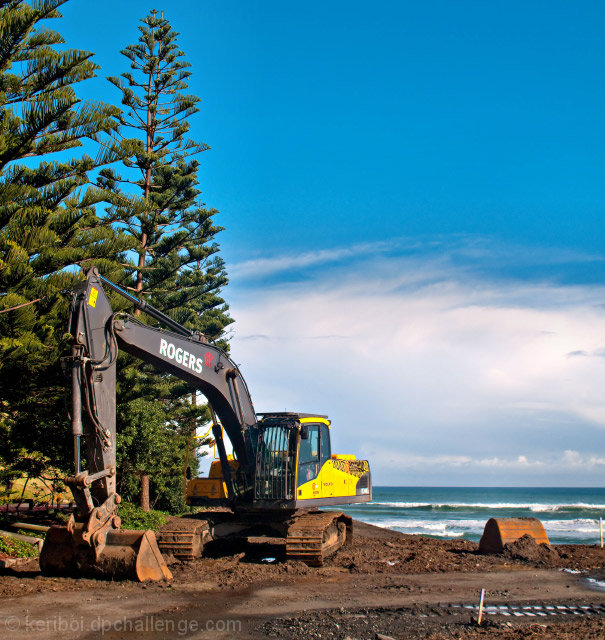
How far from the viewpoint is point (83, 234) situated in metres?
14.0

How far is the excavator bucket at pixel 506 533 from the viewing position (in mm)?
13305

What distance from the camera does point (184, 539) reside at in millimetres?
11289

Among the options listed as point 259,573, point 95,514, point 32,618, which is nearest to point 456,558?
point 259,573

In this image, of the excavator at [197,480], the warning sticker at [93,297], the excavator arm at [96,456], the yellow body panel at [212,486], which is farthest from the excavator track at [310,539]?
the warning sticker at [93,297]

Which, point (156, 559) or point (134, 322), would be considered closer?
point (156, 559)

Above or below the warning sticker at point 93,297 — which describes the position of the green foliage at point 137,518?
below

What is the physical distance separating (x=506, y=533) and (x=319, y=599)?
6049 mm

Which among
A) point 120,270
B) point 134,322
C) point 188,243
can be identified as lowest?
point 134,322

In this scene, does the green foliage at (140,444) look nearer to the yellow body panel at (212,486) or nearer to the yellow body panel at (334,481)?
the yellow body panel at (212,486)

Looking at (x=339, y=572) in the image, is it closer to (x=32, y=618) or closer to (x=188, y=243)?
(x=32, y=618)

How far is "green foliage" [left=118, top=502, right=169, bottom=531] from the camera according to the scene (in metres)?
16.1

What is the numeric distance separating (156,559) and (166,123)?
15.6 meters

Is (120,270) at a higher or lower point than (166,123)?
lower

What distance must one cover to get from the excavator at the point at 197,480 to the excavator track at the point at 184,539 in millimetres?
17
